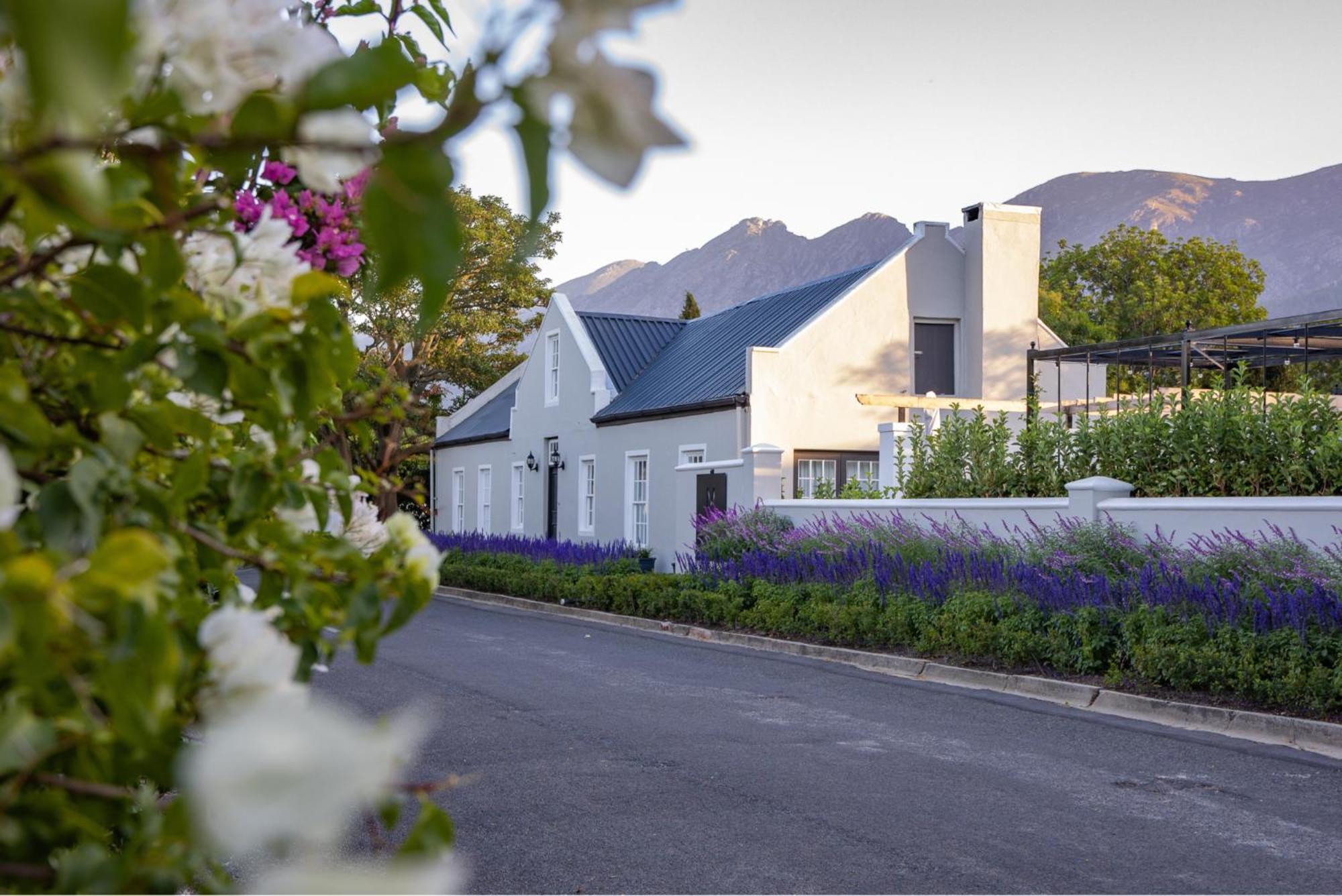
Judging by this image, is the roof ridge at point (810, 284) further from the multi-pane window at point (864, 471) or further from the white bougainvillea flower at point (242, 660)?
the white bougainvillea flower at point (242, 660)

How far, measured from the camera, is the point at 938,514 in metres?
15.0

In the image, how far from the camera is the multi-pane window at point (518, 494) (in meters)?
29.6

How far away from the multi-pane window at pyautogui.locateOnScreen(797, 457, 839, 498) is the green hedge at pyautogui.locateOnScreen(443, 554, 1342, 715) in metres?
4.02

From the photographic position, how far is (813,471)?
20984 mm

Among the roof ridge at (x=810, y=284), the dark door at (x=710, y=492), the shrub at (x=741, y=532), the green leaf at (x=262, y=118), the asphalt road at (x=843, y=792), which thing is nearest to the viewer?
the green leaf at (x=262, y=118)

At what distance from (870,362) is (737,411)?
286 cm

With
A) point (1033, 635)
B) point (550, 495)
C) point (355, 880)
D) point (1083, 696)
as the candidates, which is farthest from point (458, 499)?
point (355, 880)

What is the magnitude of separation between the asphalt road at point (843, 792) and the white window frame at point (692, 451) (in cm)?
1065

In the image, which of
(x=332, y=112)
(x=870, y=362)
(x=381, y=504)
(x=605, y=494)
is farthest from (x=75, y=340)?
(x=605, y=494)

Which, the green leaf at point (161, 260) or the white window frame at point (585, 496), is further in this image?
the white window frame at point (585, 496)

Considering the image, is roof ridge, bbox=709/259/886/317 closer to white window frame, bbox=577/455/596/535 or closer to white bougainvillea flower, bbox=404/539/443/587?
white window frame, bbox=577/455/596/535

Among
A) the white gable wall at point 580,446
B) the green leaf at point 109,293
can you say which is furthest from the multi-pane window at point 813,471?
the green leaf at point 109,293

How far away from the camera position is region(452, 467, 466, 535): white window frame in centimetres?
3356

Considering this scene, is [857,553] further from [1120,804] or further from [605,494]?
[605,494]
